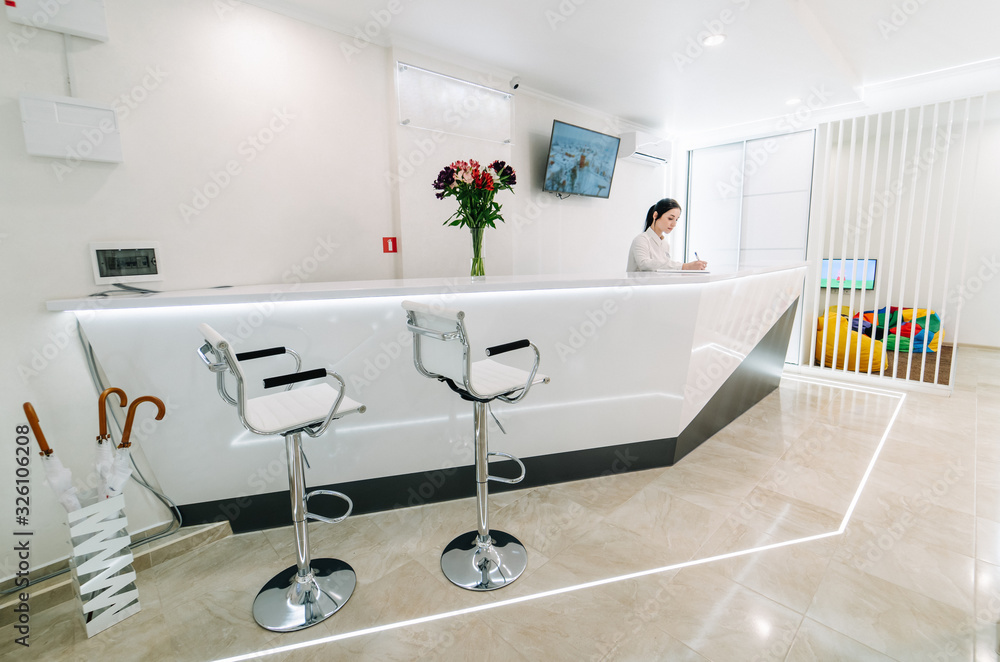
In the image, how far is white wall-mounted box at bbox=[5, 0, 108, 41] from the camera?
1.77 meters

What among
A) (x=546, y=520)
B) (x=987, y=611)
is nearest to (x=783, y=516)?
(x=987, y=611)

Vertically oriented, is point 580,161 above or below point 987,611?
above

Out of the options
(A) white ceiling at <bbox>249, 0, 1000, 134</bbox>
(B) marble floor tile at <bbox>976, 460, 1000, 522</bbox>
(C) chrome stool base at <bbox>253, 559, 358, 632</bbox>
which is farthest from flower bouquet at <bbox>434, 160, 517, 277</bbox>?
(B) marble floor tile at <bbox>976, 460, 1000, 522</bbox>

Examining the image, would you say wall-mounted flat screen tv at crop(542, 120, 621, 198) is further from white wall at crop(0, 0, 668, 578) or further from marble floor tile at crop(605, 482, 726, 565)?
marble floor tile at crop(605, 482, 726, 565)

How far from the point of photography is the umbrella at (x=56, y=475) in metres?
1.54

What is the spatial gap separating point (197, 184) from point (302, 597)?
2015 mm

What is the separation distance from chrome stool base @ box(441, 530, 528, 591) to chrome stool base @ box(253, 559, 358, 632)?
0.39 meters

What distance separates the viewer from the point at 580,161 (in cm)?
427

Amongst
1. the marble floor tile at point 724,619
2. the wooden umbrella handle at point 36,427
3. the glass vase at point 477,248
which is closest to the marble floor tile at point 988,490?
the marble floor tile at point 724,619

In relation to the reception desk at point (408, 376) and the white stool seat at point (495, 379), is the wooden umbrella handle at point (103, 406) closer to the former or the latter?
the reception desk at point (408, 376)

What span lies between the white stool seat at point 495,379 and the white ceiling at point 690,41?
2168mm

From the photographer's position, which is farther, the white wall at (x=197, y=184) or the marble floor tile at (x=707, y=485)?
the marble floor tile at (x=707, y=485)

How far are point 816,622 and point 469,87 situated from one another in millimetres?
3614

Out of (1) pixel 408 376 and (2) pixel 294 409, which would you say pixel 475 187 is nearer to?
(1) pixel 408 376
